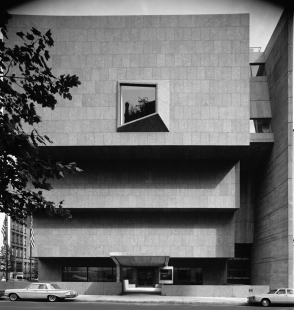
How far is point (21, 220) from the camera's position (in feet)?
28.1

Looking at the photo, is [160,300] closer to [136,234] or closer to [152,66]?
[136,234]

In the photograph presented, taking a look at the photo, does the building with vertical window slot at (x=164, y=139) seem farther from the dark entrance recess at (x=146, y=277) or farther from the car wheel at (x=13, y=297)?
the car wheel at (x=13, y=297)

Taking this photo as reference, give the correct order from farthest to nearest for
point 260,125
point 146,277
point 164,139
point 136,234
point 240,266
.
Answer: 1. point 240,266
2. point 146,277
3. point 136,234
4. point 260,125
5. point 164,139

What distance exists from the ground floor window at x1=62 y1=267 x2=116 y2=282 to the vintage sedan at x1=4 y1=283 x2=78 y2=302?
1315 centimetres

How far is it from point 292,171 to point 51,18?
22499 mm

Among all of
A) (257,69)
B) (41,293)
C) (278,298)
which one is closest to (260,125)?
(257,69)

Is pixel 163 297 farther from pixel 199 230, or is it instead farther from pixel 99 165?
pixel 99 165

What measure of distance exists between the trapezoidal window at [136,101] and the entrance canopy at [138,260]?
10.9 m

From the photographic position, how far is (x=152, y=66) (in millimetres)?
35469

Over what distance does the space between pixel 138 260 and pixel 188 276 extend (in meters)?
8.52

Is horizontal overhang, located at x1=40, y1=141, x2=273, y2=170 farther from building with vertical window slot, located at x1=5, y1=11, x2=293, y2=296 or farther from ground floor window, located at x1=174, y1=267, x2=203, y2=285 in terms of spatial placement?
ground floor window, located at x1=174, y1=267, x2=203, y2=285

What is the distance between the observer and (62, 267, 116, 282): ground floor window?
142 ft

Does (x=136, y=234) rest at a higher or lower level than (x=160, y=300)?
higher

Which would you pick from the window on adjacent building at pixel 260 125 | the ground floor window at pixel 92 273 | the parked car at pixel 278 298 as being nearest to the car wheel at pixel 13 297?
the ground floor window at pixel 92 273
